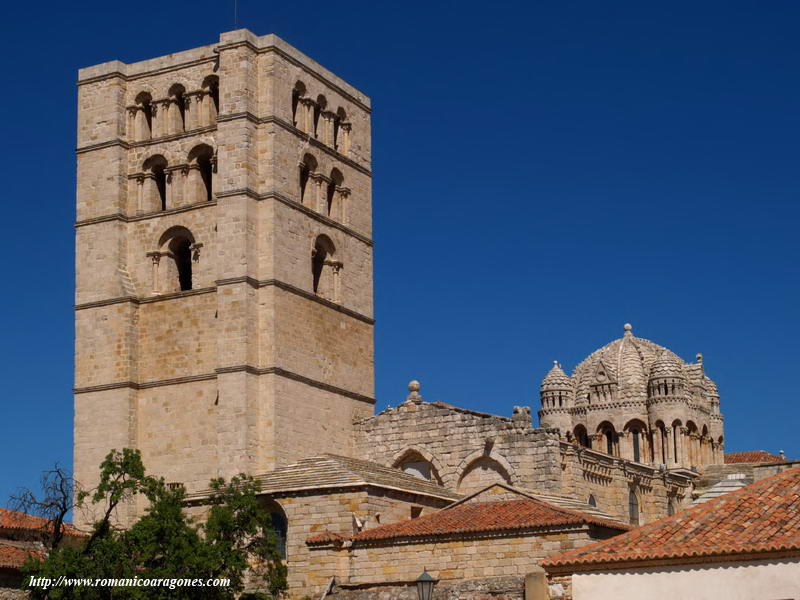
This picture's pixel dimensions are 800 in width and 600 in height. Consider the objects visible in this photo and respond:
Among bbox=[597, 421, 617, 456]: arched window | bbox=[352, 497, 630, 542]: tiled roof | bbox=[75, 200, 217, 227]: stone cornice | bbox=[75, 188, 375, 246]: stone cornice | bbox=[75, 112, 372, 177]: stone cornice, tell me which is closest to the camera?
bbox=[352, 497, 630, 542]: tiled roof

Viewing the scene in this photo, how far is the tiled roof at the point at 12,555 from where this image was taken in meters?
35.5

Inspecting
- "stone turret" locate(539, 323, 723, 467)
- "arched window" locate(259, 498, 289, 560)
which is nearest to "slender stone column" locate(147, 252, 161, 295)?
"arched window" locate(259, 498, 289, 560)

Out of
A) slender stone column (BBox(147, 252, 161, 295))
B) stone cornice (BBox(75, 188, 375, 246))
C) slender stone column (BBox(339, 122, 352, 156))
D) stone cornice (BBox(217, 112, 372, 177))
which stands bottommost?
slender stone column (BBox(147, 252, 161, 295))

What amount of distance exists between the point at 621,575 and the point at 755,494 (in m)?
2.94

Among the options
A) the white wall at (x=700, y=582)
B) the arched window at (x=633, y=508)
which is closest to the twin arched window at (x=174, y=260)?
the arched window at (x=633, y=508)

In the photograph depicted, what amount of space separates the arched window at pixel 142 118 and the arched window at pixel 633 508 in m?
17.3

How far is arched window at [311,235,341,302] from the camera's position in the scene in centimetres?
4312

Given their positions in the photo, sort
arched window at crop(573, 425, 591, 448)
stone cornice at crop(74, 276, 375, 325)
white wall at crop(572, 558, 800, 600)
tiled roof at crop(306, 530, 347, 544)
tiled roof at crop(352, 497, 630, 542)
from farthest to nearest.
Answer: arched window at crop(573, 425, 591, 448)
stone cornice at crop(74, 276, 375, 325)
tiled roof at crop(306, 530, 347, 544)
tiled roof at crop(352, 497, 630, 542)
white wall at crop(572, 558, 800, 600)

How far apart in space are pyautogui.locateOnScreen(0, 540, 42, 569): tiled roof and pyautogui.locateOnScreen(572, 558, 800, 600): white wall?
598 inches

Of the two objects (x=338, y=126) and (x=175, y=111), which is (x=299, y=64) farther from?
(x=175, y=111)

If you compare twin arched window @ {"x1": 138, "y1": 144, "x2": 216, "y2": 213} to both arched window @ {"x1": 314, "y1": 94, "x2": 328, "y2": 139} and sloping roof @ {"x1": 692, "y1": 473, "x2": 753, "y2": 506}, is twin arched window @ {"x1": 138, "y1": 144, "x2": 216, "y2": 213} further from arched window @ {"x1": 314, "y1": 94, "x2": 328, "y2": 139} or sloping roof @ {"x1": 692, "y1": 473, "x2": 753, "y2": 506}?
sloping roof @ {"x1": 692, "y1": 473, "x2": 753, "y2": 506}

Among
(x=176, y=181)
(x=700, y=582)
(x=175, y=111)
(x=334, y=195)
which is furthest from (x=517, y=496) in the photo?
(x=175, y=111)

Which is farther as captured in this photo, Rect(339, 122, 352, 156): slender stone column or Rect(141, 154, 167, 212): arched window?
Rect(339, 122, 352, 156): slender stone column

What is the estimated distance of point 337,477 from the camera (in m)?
35.4
